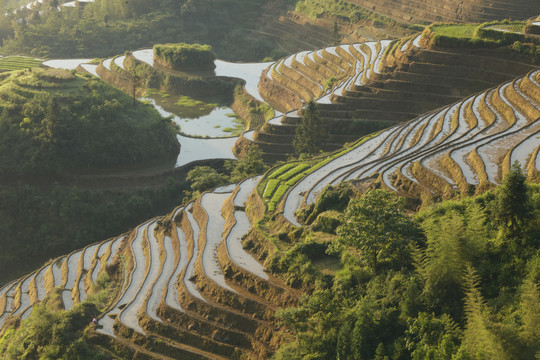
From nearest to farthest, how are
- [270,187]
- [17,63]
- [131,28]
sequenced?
1. [270,187]
2. [17,63]
3. [131,28]

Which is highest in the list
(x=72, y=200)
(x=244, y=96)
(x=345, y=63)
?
(x=345, y=63)

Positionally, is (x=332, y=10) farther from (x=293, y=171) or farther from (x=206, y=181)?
(x=293, y=171)

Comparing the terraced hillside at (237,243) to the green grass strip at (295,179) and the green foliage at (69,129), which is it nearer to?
the green grass strip at (295,179)

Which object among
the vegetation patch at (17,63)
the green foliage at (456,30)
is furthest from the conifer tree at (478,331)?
the vegetation patch at (17,63)

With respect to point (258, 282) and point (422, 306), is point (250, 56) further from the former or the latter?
point (422, 306)

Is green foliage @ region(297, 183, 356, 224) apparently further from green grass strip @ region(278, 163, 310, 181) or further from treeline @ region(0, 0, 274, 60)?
treeline @ region(0, 0, 274, 60)

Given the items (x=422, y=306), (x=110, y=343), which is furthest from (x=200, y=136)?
(x=422, y=306)

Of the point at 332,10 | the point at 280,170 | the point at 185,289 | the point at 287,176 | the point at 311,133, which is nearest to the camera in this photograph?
the point at 185,289

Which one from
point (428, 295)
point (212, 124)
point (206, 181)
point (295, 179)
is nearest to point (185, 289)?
point (295, 179)
